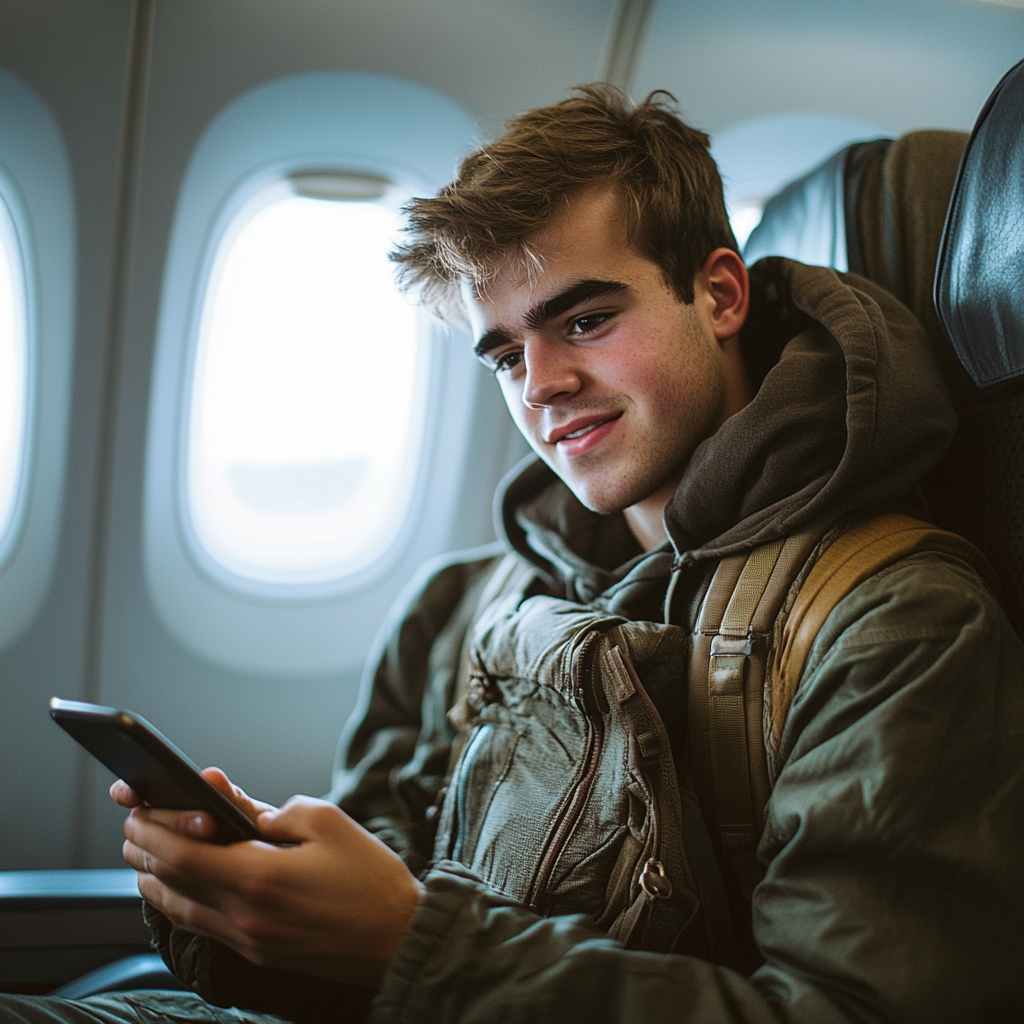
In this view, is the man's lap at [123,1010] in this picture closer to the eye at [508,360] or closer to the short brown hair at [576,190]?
the eye at [508,360]

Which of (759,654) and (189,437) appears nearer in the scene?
(759,654)

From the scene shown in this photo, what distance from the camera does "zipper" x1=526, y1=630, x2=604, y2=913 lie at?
138 centimetres

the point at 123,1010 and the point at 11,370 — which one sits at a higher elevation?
the point at 11,370

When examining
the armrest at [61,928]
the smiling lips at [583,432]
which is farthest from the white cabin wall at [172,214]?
the smiling lips at [583,432]

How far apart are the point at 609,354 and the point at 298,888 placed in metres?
1.14

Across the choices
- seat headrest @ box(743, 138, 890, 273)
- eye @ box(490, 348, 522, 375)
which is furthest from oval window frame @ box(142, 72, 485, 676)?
seat headrest @ box(743, 138, 890, 273)

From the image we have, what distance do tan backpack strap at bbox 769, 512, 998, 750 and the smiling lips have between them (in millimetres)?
541

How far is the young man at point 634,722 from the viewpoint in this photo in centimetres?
103

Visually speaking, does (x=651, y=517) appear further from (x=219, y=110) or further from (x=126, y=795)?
(x=219, y=110)

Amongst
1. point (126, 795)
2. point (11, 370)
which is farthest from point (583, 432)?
point (11, 370)

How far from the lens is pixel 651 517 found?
1.87m

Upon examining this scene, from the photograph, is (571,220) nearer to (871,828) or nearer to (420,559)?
(871,828)

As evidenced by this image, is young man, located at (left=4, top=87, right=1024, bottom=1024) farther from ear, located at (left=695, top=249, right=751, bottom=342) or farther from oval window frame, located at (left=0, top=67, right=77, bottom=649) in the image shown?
oval window frame, located at (left=0, top=67, right=77, bottom=649)

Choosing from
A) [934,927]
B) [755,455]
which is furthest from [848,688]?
[755,455]
